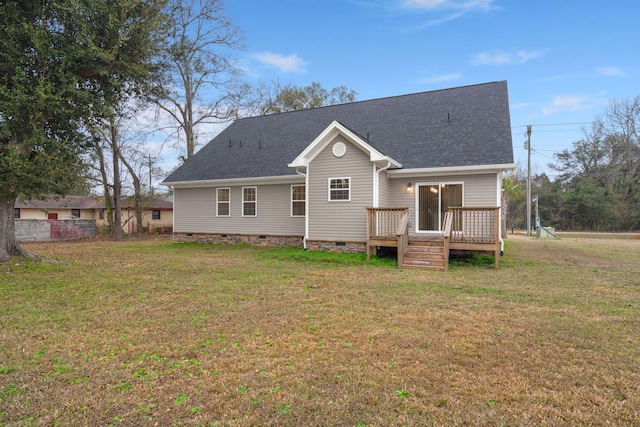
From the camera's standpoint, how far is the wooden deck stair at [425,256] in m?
9.27

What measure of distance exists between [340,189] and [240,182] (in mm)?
4992

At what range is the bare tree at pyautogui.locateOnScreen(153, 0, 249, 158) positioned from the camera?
20812mm

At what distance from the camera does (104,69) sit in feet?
28.1

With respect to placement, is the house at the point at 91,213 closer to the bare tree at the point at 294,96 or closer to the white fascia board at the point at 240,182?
the white fascia board at the point at 240,182

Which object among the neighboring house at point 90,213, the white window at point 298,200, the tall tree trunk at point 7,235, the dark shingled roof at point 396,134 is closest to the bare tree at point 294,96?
the dark shingled roof at point 396,134

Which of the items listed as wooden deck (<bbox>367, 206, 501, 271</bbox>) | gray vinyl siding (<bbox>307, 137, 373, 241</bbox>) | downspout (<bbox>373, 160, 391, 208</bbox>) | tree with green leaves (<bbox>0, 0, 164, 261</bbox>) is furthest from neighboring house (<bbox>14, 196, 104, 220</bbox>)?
wooden deck (<bbox>367, 206, 501, 271</bbox>)

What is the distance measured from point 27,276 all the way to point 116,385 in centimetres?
682

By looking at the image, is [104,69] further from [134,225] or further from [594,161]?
[594,161]

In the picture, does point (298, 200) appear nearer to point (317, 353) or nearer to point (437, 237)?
point (437, 237)

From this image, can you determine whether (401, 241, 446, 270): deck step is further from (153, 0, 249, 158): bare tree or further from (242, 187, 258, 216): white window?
(153, 0, 249, 158): bare tree

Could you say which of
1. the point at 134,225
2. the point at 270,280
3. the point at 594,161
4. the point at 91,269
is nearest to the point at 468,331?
the point at 270,280

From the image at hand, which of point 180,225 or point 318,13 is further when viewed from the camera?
point 180,225

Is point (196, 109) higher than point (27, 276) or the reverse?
higher

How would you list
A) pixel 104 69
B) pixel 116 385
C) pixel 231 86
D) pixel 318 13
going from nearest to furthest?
pixel 116 385, pixel 104 69, pixel 318 13, pixel 231 86
